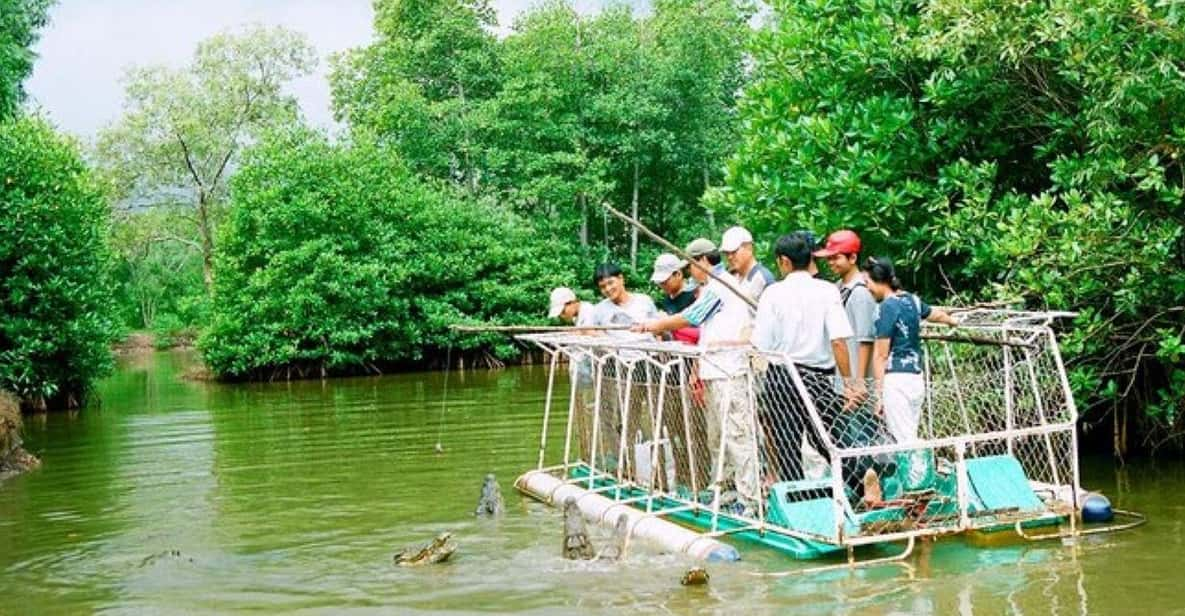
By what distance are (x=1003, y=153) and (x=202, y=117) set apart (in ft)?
146

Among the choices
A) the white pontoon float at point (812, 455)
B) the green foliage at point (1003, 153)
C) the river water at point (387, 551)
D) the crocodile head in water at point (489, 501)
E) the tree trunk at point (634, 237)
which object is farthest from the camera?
the tree trunk at point (634, 237)

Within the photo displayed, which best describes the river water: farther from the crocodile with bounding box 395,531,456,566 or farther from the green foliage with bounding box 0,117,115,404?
the green foliage with bounding box 0,117,115,404

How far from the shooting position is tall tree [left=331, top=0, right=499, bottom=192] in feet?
133

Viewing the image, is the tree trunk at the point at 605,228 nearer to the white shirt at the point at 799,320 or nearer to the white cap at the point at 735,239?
the white cap at the point at 735,239

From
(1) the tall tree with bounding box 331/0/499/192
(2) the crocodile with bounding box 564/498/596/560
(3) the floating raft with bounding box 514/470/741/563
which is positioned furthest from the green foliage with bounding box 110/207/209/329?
(2) the crocodile with bounding box 564/498/596/560

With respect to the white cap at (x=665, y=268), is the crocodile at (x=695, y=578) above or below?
below

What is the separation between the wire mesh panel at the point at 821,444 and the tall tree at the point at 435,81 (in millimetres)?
30658

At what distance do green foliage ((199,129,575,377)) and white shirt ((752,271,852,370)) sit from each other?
23905mm

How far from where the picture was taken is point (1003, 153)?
12.4 m

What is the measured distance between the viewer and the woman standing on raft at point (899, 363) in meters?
8.79

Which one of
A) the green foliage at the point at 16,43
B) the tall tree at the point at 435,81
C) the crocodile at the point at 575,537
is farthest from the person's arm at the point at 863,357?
the tall tree at the point at 435,81

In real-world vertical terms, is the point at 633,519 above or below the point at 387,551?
above

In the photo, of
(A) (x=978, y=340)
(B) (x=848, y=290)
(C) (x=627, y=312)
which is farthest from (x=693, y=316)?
(A) (x=978, y=340)

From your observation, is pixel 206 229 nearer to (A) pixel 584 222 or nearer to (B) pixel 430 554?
(A) pixel 584 222
